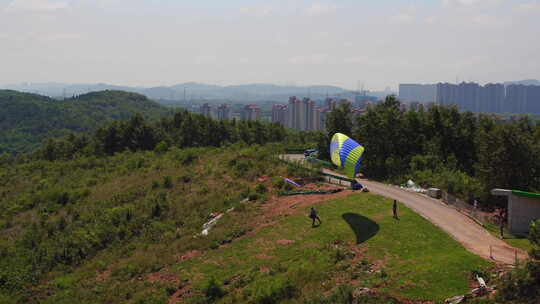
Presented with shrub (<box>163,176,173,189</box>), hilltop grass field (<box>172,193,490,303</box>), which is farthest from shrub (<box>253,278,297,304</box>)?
shrub (<box>163,176,173,189</box>)

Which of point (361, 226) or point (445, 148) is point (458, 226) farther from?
point (445, 148)

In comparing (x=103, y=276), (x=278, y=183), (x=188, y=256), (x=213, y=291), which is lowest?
(x=103, y=276)

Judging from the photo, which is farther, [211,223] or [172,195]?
[172,195]

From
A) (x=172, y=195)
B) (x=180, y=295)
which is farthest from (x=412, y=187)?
(x=180, y=295)

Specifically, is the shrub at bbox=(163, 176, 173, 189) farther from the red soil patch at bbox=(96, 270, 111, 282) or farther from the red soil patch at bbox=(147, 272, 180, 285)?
the red soil patch at bbox=(147, 272, 180, 285)

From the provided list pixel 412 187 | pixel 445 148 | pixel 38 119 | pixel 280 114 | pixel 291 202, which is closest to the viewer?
pixel 291 202

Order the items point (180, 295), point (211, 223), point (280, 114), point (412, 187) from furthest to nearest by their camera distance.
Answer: point (280, 114), point (412, 187), point (211, 223), point (180, 295)

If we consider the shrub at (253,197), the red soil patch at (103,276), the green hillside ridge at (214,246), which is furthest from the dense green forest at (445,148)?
the red soil patch at (103,276)

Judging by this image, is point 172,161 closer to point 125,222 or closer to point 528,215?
point 125,222
